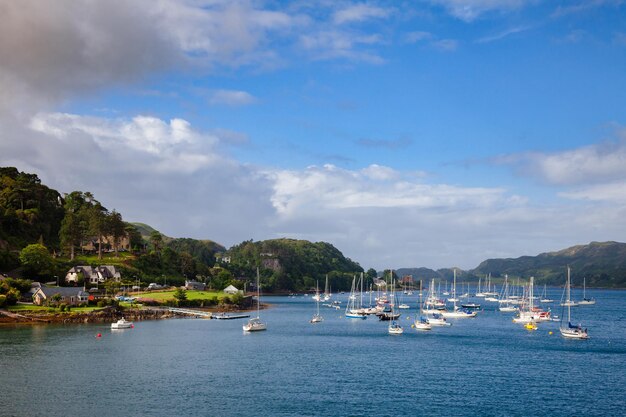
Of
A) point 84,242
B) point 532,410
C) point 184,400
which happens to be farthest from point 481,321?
point 84,242

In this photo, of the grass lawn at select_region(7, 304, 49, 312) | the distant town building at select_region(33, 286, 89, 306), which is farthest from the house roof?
the grass lawn at select_region(7, 304, 49, 312)

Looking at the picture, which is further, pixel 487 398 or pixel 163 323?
pixel 163 323

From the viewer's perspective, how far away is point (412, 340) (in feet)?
330

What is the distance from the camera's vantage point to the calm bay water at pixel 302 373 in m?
51.5

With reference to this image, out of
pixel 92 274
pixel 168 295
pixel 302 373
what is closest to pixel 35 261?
pixel 92 274

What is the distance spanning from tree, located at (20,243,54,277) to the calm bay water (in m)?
43.9

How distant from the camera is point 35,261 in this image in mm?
146625

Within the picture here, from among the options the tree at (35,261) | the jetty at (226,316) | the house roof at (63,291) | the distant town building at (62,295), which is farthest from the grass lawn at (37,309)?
the jetty at (226,316)

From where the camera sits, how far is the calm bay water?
51469 millimetres

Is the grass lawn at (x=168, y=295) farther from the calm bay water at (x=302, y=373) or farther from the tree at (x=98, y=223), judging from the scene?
the calm bay water at (x=302, y=373)

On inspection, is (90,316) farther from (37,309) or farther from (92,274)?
(92,274)

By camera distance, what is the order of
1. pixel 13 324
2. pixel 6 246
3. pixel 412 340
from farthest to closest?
pixel 6 246
pixel 13 324
pixel 412 340

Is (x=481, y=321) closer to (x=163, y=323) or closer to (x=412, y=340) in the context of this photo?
(x=412, y=340)

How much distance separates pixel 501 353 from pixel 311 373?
1282 inches
